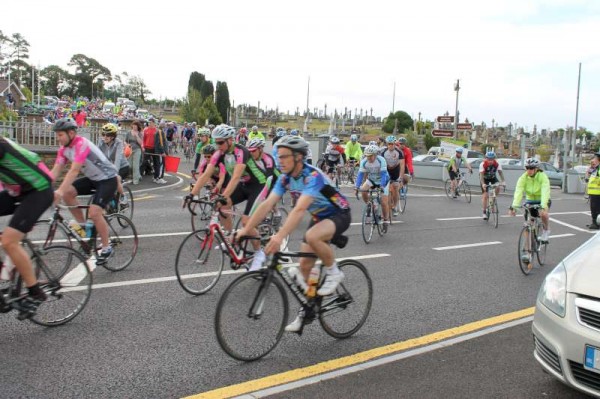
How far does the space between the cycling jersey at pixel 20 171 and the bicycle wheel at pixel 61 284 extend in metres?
0.69

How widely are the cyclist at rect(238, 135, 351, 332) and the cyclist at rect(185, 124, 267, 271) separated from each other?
6.54 feet

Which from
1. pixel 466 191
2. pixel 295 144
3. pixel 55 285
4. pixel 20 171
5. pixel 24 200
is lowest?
pixel 55 285

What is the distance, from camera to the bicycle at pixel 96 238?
6.48 metres

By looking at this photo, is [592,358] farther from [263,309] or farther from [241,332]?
[241,332]

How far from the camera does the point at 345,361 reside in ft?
16.0

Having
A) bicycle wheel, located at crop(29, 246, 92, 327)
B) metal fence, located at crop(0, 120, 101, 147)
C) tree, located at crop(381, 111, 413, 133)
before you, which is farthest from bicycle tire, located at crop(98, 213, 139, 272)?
tree, located at crop(381, 111, 413, 133)

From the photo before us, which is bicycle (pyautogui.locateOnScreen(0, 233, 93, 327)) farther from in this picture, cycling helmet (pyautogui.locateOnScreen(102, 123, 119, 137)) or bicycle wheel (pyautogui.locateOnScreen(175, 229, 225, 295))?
cycling helmet (pyautogui.locateOnScreen(102, 123, 119, 137))

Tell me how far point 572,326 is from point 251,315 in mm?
2478

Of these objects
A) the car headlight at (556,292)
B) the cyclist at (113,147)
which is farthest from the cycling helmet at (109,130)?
the car headlight at (556,292)

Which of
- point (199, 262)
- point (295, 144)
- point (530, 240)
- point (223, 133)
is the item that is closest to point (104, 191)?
point (199, 262)

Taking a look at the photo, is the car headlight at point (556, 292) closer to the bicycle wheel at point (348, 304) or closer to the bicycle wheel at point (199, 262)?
the bicycle wheel at point (348, 304)

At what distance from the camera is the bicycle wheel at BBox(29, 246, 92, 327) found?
17.7 feet

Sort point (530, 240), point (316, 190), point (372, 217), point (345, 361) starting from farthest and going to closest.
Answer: point (372, 217) → point (530, 240) → point (316, 190) → point (345, 361)

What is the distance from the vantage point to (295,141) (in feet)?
16.7
